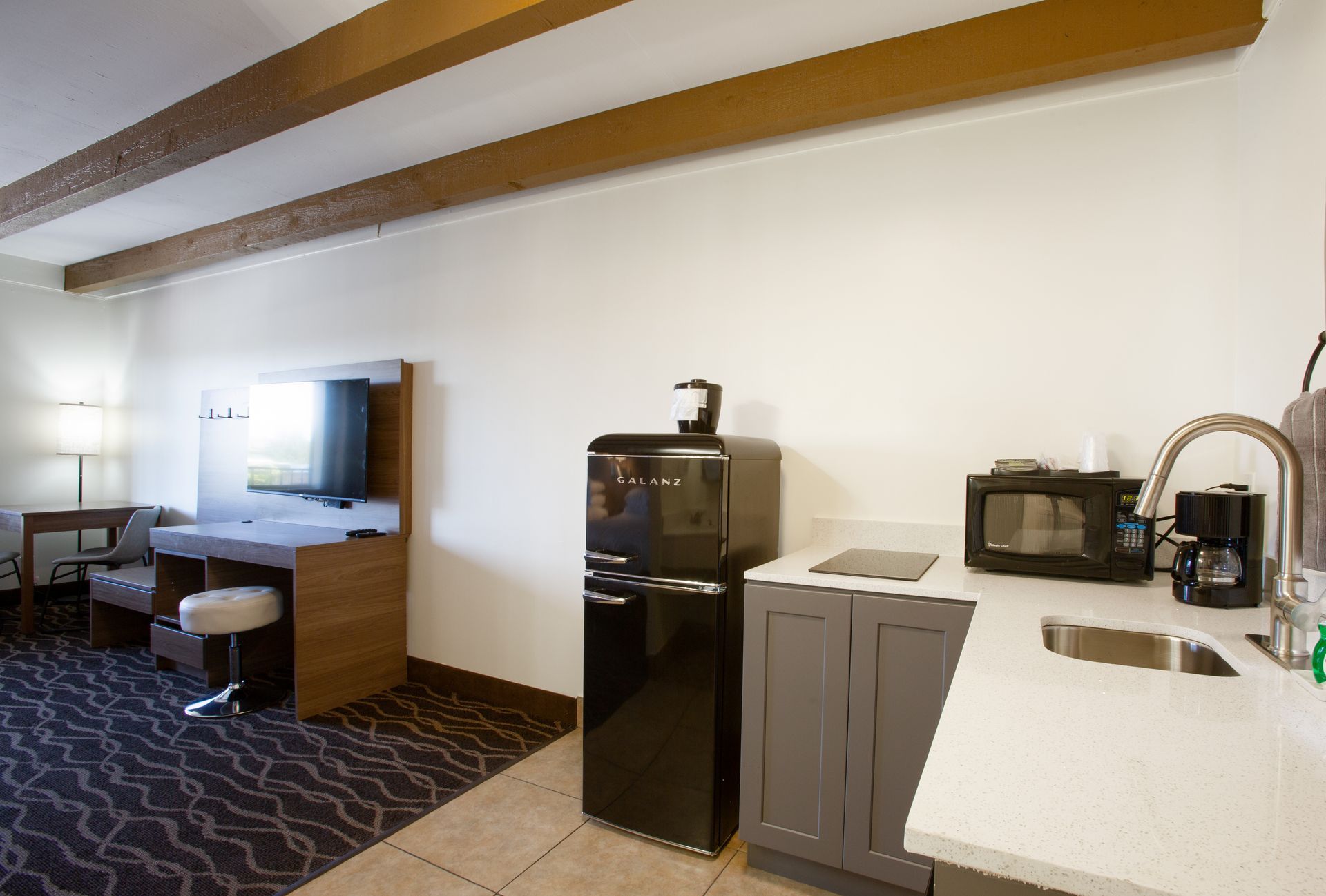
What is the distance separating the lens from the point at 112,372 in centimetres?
554

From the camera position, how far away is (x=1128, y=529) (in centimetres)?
184

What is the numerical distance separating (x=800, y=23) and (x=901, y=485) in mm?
1610

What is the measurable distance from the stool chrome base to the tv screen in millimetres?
1042

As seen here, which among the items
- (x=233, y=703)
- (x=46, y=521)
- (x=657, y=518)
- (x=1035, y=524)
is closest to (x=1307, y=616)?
(x=1035, y=524)

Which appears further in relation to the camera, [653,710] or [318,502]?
[318,502]

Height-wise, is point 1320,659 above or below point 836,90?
below

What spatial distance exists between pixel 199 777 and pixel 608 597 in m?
1.80

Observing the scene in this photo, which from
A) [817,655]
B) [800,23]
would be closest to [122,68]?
[800,23]

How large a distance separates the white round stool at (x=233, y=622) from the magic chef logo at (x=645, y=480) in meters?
2.13

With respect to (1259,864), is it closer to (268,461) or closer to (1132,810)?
(1132,810)

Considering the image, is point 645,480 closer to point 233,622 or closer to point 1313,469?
point 1313,469

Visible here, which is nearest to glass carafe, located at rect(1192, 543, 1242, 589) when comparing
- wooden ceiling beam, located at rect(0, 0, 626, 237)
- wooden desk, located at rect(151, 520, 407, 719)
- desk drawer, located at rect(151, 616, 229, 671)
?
wooden ceiling beam, located at rect(0, 0, 626, 237)

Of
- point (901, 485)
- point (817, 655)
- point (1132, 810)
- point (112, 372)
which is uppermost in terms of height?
point (112, 372)

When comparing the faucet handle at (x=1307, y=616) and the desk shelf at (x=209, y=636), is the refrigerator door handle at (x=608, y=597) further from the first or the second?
the desk shelf at (x=209, y=636)
